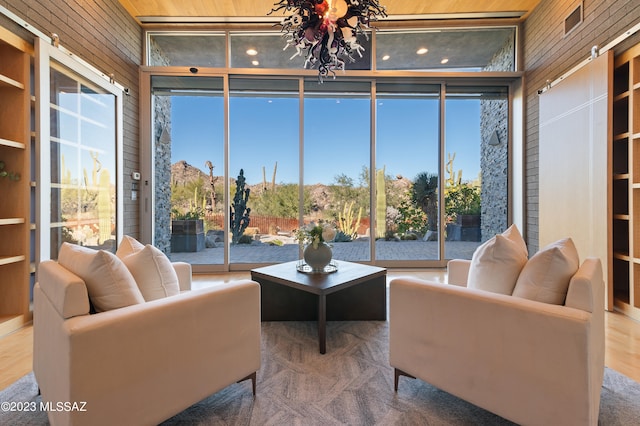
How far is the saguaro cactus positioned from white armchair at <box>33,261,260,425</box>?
10.2 ft

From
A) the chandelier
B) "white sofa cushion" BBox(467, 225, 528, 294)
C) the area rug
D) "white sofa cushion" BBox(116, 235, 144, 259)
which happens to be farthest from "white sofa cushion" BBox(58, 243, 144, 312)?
the chandelier

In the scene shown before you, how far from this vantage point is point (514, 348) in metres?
1.25

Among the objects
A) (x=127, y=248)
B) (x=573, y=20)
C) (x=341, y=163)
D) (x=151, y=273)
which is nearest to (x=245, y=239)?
(x=341, y=163)

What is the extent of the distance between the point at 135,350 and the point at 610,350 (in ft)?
9.89

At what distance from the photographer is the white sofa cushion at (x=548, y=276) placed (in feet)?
4.27

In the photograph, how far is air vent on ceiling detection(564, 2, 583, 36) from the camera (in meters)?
3.34

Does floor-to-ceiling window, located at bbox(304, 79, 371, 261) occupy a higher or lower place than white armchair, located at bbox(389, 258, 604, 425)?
higher

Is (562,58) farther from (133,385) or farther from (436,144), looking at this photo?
(133,385)

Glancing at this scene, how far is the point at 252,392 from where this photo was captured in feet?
5.52

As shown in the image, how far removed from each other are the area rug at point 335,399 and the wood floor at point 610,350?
5.0 inches

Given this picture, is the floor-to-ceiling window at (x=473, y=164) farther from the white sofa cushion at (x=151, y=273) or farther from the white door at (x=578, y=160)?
the white sofa cushion at (x=151, y=273)

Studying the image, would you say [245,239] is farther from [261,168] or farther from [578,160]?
[578,160]

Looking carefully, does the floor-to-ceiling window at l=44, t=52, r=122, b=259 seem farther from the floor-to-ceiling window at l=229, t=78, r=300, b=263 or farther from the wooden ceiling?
the floor-to-ceiling window at l=229, t=78, r=300, b=263

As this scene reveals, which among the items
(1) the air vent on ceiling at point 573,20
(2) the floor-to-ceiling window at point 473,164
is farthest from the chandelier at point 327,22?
(2) the floor-to-ceiling window at point 473,164
